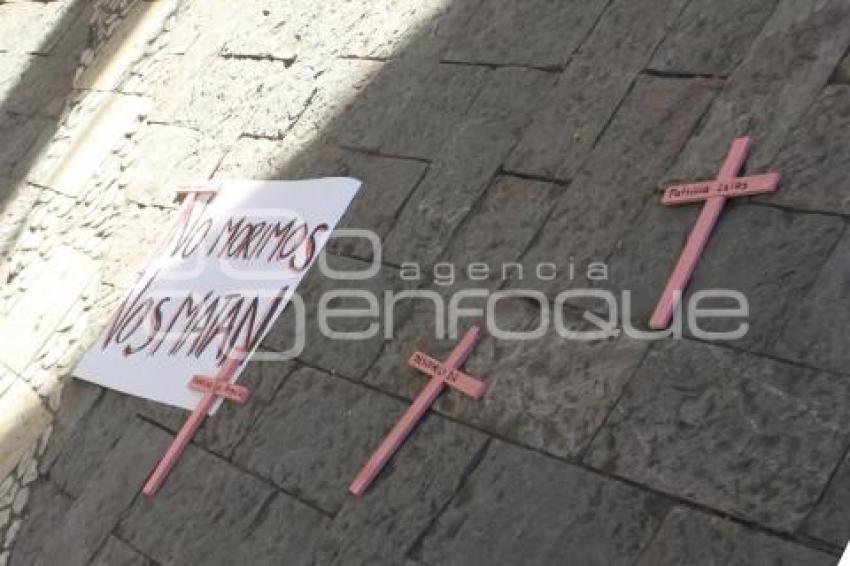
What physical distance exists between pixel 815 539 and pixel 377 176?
5.14 ft

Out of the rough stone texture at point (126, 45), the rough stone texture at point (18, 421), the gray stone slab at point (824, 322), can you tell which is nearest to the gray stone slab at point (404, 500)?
the gray stone slab at point (824, 322)

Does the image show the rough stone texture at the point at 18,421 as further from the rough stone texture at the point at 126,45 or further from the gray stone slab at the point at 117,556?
the rough stone texture at the point at 126,45

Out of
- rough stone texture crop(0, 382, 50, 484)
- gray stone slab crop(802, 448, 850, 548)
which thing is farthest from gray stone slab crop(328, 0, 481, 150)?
gray stone slab crop(802, 448, 850, 548)

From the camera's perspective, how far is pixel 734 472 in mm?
1976

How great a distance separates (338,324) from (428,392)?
412mm

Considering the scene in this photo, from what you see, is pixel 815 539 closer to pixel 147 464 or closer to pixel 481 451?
pixel 481 451

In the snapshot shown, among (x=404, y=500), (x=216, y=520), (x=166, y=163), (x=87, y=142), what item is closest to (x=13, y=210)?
(x=87, y=142)

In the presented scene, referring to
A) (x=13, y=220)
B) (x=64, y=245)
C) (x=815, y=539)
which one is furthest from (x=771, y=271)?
(x=13, y=220)

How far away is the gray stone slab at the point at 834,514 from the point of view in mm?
1807

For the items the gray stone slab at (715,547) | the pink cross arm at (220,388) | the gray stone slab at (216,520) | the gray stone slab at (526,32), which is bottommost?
the gray stone slab at (216,520)

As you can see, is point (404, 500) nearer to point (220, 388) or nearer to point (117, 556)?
point (220, 388)

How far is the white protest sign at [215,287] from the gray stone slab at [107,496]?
0.38 ft

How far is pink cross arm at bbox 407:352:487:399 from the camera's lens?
2.39 meters

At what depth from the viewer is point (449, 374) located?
2.46 m
